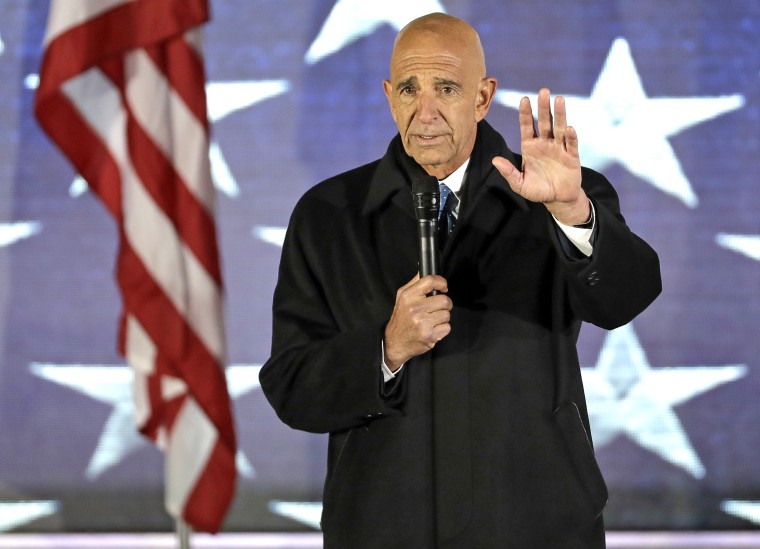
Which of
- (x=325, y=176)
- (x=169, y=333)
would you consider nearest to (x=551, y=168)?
(x=169, y=333)

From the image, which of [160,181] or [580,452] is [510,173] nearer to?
[580,452]

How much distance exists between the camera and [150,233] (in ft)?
7.32

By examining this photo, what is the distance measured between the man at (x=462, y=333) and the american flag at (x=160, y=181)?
27.9 inches

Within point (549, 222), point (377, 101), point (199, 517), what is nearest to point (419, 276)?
point (549, 222)

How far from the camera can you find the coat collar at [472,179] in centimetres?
155

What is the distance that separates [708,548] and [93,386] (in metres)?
1.88

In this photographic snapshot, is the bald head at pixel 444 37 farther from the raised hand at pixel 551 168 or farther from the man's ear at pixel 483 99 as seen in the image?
the raised hand at pixel 551 168

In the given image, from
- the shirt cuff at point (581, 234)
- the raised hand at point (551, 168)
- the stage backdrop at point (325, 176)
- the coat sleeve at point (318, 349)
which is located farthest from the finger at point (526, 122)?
the stage backdrop at point (325, 176)

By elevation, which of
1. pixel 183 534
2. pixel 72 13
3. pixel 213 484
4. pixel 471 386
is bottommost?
pixel 183 534

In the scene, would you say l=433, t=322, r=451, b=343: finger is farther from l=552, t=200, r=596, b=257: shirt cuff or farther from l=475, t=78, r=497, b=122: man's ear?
l=475, t=78, r=497, b=122: man's ear

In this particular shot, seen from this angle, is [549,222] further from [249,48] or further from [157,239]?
[249,48]

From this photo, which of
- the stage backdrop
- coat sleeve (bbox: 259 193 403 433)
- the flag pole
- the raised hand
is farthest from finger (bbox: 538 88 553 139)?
the stage backdrop

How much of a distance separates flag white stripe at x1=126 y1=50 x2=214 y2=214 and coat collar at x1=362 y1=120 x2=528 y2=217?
771 mm

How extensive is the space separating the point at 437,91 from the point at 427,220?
293mm
